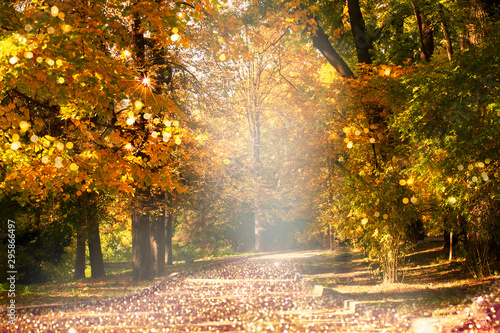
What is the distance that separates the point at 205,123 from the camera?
20.0 metres

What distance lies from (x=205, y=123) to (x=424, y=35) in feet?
33.4

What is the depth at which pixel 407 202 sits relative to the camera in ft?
36.9

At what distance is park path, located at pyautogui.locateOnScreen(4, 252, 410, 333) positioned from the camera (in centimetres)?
698

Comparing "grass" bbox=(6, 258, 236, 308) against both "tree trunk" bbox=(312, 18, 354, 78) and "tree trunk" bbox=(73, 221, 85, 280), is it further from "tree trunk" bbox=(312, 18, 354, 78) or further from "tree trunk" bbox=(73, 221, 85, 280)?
"tree trunk" bbox=(312, 18, 354, 78)

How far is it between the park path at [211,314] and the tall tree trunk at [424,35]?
1017 cm

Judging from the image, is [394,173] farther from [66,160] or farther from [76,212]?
[76,212]

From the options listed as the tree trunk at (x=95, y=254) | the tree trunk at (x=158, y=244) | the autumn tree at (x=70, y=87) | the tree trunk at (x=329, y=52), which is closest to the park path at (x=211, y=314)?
the autumn tree at (x=70, y=87)

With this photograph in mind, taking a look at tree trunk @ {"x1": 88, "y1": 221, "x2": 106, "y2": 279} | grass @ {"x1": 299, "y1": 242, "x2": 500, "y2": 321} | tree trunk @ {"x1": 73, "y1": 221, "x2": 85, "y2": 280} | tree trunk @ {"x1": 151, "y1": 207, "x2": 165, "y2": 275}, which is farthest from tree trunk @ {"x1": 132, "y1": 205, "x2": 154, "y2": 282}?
grass @ {"x1": 299, "y1": 242, "x2": 500, "y2": 321}

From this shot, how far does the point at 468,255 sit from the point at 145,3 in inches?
403

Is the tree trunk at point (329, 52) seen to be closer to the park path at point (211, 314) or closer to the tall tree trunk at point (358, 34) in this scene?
the tall tree trunk at point (358, 34)

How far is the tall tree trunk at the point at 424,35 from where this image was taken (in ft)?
51.2

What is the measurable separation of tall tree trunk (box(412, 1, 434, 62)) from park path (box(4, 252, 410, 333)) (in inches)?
401

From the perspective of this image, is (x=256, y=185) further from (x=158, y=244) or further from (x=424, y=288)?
(x=424, y=288)

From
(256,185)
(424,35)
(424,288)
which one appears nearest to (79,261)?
(424,288)
